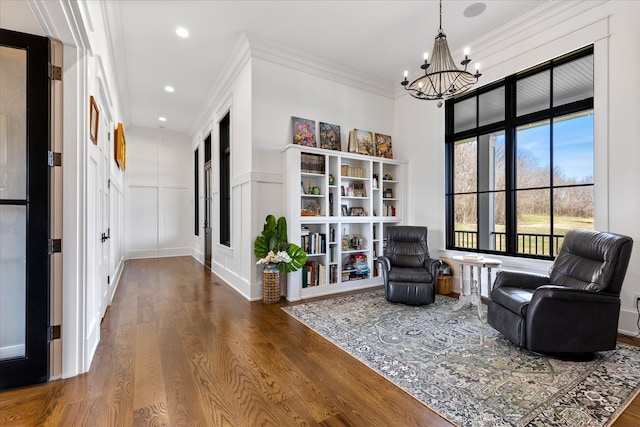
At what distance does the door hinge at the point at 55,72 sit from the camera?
2.14 m

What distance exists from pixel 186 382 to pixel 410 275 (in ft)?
9.10

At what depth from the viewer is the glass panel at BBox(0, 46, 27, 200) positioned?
6.77 ft

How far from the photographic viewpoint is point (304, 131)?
180 inches

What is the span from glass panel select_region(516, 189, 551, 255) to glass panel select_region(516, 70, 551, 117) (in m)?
1.09

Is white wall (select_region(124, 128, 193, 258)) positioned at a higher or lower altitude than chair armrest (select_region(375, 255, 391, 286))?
higher

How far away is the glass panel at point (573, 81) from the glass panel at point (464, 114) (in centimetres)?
105

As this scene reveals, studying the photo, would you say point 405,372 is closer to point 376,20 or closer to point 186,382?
point 186,382

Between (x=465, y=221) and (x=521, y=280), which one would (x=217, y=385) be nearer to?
(x=521, y=280)

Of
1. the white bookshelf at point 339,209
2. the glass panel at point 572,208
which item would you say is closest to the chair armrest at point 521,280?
the glass panel at point 572,208

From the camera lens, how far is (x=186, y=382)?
2.12 m

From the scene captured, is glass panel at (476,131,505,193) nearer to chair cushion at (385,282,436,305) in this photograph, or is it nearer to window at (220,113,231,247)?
chair cushion at (385,282,436,305)

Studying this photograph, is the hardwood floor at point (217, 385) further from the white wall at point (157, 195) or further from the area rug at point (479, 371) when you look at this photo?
the white wall at point (157, 195)

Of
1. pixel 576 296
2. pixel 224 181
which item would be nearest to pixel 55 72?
pixel 224 181

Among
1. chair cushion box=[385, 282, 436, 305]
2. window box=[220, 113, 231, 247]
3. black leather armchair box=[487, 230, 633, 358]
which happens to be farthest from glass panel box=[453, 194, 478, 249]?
window box=[220, 113, 231, 247]
